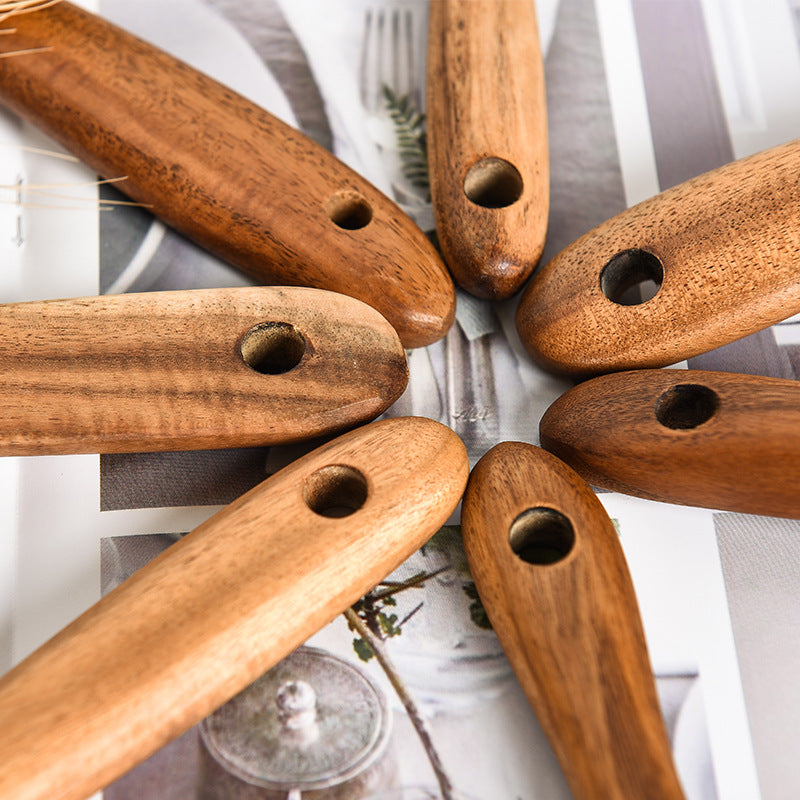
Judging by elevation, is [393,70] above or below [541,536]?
above

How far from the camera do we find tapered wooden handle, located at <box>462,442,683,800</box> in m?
0.32

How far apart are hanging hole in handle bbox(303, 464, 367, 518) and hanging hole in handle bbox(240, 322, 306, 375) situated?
0.05m

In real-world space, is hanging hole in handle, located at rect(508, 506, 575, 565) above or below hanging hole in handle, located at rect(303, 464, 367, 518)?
below

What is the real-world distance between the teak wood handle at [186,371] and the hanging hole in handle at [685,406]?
0.39 feet

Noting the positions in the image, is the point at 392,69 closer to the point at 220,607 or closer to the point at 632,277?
the point at 632,277

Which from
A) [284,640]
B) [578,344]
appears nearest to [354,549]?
[284,640]

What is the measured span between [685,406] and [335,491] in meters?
0.16

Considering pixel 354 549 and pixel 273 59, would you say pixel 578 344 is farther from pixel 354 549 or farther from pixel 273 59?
pixel 273 59

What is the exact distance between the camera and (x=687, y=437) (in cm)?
36

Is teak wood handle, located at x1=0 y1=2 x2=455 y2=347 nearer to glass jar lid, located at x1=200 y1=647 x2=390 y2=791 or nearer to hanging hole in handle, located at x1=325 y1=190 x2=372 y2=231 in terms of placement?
hanging hole in handle, located at x1=325 y1=190 x2=372 y2=231

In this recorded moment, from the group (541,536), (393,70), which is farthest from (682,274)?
(393,70)

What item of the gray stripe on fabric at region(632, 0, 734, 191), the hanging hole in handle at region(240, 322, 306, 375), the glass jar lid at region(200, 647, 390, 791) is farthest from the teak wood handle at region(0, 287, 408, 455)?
the gray stripe on fabric at region(632, 0, 734, 191)

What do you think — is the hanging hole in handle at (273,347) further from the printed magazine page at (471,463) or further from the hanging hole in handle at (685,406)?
the hanging hole in handle at (685,406)

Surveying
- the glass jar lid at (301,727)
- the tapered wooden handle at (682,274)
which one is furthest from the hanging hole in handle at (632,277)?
the glass jar lid at (301,727)
